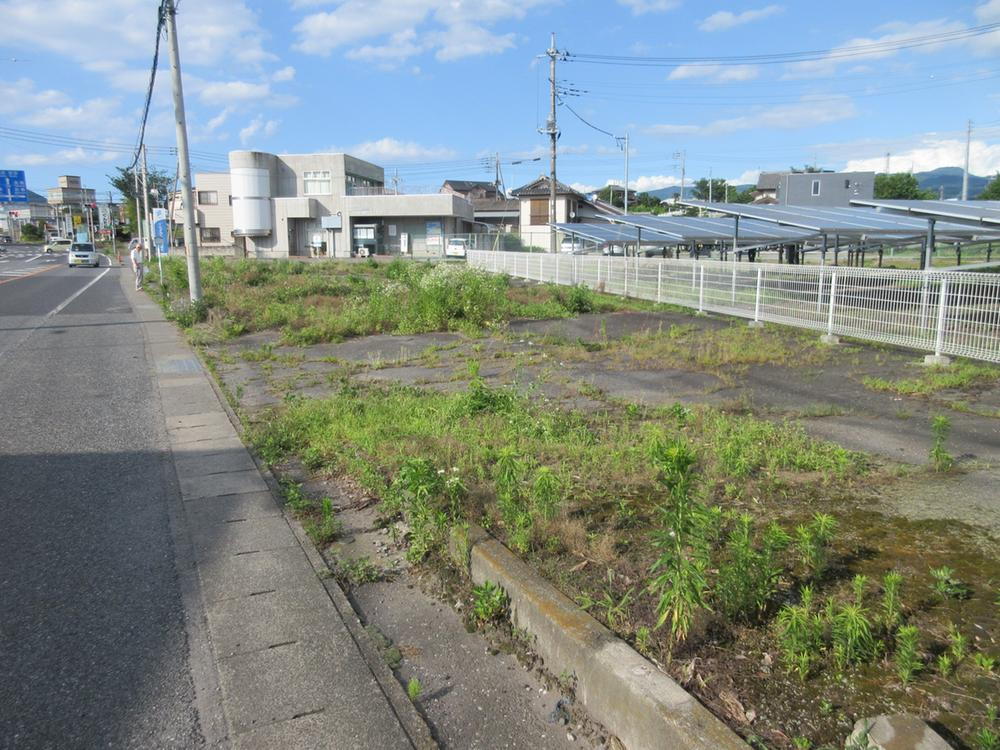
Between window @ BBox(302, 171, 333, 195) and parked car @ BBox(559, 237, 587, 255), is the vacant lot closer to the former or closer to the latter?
parked car @ BBox(559, 237, 587, 255)

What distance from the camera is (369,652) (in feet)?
10.5

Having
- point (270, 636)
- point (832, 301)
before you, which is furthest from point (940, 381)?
point (270, 636)

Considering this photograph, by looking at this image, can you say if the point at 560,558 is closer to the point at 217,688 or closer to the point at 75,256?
the point at 217,688

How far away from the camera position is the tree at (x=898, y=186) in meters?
84.2

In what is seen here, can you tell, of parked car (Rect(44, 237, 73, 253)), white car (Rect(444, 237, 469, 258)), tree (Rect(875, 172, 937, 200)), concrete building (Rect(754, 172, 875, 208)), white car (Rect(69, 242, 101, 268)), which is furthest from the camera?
tree (Rect(875, 172, 937, 200))

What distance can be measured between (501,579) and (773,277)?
11877 mm

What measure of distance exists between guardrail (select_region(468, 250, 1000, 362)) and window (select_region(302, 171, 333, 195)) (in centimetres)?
4614

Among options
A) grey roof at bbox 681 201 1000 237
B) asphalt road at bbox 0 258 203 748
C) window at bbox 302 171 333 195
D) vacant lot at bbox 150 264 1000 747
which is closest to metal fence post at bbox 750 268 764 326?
vacant lot at bbox 150 264 1000 747

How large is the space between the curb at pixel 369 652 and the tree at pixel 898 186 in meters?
92.3

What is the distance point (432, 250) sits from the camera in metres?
56.1

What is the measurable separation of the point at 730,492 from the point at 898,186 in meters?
99.3

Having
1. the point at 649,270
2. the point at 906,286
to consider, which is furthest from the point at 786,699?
the point at 649,270

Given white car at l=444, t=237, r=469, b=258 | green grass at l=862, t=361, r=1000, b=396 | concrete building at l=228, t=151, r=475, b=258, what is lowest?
green grass at l=862, t=361, r=1000, b=396

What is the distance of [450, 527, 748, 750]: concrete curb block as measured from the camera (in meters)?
2.36
